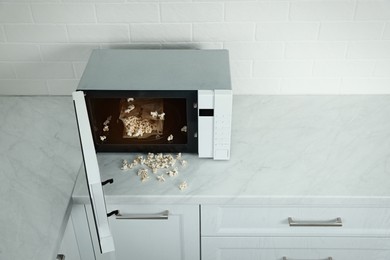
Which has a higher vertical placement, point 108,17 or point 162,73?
point 108,17

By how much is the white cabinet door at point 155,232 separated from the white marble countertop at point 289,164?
72 millimetres

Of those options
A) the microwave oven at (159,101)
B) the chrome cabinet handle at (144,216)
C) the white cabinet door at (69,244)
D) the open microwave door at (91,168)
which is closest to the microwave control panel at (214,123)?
the microwave oven at (159,101)

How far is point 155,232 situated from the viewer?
65.1 inches

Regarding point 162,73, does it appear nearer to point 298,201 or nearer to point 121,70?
point 121,70

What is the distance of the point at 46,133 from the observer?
5.81 feet

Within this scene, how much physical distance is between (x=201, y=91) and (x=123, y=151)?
369mm

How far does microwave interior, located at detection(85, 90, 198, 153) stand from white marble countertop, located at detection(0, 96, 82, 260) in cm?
14

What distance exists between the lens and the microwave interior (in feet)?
5.39

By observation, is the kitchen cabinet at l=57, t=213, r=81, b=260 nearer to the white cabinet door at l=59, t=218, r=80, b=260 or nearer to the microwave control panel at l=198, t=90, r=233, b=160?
the white cabinet door at l=59, t=218, r=80, b=260

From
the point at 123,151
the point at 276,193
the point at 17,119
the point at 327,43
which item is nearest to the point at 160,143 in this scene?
the point at 123,151

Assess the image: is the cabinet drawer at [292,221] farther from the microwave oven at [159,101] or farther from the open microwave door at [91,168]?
the open microwave door at [91,168]

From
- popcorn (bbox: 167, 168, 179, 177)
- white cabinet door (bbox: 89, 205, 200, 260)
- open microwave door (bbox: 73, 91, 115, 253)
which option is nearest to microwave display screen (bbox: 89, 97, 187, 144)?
popcorn (bbox: 167, 168, 179, 177)

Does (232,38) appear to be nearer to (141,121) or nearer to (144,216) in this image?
(141,121)

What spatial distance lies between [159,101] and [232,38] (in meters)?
0.38
